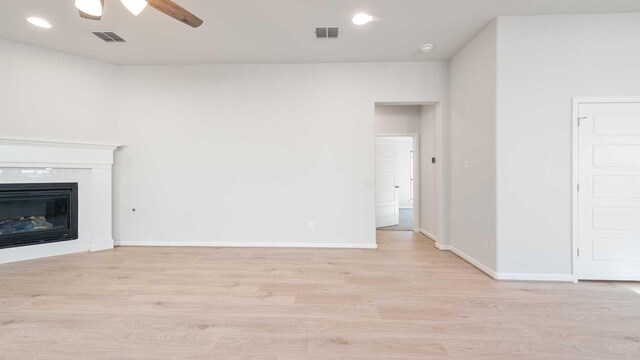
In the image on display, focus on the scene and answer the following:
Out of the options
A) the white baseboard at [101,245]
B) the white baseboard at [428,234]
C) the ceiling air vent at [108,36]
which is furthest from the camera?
the white baseboard at [428,234]

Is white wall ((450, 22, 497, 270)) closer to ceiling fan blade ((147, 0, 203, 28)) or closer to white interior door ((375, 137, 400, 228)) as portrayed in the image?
white interior door ((375, 137, 400, 228))

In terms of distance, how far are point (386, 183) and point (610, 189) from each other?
12.1 feet

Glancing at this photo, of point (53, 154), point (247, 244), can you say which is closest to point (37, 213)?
point (53, 154)

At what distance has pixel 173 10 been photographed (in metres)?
2.01

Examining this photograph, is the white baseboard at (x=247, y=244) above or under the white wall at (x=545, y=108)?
under

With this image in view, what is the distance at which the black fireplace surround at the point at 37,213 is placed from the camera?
3.56m

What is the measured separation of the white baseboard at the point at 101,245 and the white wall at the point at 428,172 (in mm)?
5018

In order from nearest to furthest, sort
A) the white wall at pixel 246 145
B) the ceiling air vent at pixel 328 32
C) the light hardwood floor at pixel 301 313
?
the light hardwood floor at pixel 301 313, the ceiling air vent at pixel 328 32, the white wall at pixel 246 145

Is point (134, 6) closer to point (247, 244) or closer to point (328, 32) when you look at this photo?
point (328, 32)

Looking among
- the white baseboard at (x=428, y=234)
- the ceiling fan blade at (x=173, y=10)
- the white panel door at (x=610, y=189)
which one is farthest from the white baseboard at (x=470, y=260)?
the ceiling fan blade at (x=173, y=10)

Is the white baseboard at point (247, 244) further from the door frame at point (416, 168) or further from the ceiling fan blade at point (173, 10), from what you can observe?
the ceiling fan blade at point (173, 10)

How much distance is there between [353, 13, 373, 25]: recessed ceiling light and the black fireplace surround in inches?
176

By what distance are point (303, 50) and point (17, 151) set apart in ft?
13.0

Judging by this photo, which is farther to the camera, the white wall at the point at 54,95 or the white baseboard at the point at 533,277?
the white wall at the point at 54,95
